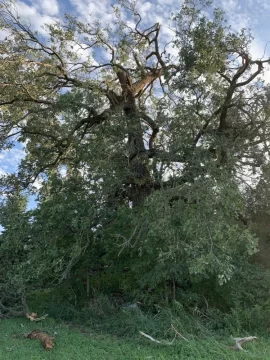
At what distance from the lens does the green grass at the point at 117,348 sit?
15.4 feet

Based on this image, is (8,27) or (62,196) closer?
(62,196)

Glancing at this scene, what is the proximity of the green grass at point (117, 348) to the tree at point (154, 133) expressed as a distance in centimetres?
106

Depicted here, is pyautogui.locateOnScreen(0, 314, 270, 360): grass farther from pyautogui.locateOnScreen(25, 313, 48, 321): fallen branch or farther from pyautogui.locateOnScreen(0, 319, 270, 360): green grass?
pyautogui.locateOnScreen(25, 313, 48, 321): fallen branch

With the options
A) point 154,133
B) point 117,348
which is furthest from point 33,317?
point 154,133

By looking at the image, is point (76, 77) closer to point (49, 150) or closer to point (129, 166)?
point (49, 150)

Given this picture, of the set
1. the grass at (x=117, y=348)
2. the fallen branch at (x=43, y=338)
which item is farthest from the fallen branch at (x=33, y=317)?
the fallen branch at (x=43, y=338)

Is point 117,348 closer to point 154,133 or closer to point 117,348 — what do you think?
point 117,348

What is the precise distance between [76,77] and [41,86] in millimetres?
962

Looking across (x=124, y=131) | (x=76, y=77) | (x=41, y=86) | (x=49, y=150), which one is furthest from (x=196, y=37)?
(x=49, y=150)

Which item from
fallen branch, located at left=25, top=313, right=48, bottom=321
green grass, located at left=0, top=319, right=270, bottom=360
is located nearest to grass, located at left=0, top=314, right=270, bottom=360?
green grass, located at left=0, top=319, right=270, bottom=360

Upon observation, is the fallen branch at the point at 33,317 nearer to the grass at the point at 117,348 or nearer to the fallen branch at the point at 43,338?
the grass at the point at 117,348

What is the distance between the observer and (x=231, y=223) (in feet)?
21.2

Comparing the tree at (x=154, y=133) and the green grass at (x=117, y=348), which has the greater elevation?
the tree at (x=154, y=133)

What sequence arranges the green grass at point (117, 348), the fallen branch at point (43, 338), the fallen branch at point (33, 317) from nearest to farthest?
1. the green grass at point (117, 348)
2. the fallen branch at point (43, 338)
3. the fallen branch at point (33, 317)
